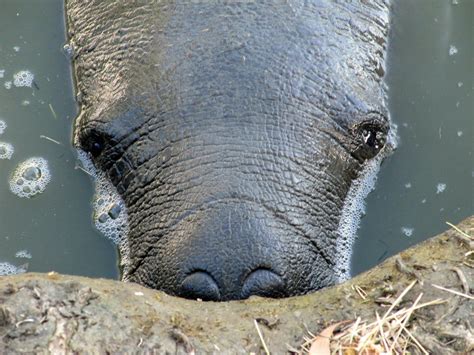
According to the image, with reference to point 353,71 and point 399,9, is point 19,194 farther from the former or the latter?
point 399,9

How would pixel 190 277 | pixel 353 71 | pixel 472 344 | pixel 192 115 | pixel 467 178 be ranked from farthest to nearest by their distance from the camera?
pixel 467 178 → pixel 353 71 → pixel 192 115 → pixel 190 277 → pixel 472 344

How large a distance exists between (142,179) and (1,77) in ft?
5.89

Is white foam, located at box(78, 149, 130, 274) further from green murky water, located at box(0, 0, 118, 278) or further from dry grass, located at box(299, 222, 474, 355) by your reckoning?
dry grass, located at box(299, 222, 474, 355)

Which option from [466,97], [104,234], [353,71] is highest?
[353,71]

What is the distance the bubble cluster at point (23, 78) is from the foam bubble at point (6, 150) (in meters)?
0.49

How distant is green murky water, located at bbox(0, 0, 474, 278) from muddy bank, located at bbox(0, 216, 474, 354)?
1683 mm

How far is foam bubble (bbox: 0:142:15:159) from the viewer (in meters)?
4.93

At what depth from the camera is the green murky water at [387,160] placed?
467 centimetres

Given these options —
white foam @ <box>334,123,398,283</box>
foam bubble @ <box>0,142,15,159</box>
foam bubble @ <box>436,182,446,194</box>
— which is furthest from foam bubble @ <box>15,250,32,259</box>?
foam bubble @ <box>436,182,446,194</box>

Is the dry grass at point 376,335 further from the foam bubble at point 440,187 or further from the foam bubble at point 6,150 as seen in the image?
the foam bubble at point 6,150

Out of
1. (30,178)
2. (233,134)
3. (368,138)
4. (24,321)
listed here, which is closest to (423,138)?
(368,138)

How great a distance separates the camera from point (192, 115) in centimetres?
387

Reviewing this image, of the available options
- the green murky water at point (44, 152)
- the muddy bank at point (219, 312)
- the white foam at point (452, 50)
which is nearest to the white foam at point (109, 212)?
the green murky water at point (44, 152)

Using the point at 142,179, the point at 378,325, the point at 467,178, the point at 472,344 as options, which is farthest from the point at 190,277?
the point at 467,178
